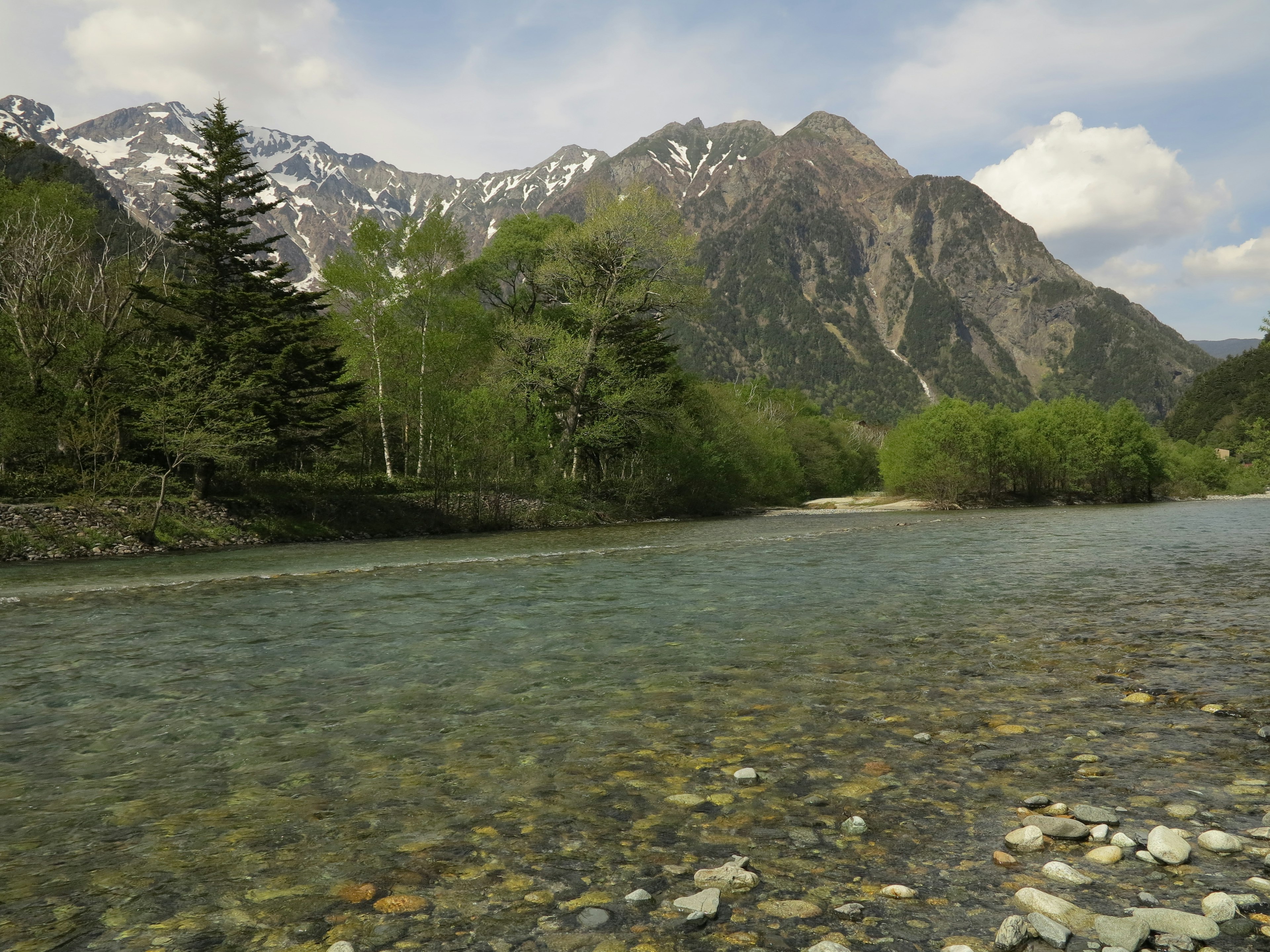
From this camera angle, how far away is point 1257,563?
21125 mm

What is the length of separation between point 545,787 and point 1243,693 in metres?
7.28

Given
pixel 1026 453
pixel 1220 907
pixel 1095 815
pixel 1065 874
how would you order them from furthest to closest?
pixel 1026 453 → pixel 1095 815 → pixel 1065 874 → pixel 1220 907

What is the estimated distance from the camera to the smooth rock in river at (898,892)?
154 inches

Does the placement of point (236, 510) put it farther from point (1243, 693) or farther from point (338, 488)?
point (1243, 693)

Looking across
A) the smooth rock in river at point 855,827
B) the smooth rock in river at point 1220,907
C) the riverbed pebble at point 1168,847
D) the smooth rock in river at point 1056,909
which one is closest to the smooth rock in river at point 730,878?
the smooth rock in river at point 855,827

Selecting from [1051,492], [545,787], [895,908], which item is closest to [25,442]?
[545,787]

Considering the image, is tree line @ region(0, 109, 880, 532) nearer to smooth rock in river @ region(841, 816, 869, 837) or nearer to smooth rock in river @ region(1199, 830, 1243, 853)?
smooth rock in river @ region(841, 816, 869, 837)

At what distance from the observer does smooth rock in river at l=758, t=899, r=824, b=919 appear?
12.4 ft

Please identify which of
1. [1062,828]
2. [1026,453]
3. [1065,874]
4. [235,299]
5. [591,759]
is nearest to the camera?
[1065,874]

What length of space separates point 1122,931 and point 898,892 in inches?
39.5

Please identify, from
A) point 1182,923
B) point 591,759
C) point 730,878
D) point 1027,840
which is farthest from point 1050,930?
point 591,759

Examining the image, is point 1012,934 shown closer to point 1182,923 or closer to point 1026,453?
point 1182,923

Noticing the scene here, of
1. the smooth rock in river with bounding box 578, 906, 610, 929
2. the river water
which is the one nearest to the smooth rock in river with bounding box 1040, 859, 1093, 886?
the river water

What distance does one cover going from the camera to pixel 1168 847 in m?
4.18
